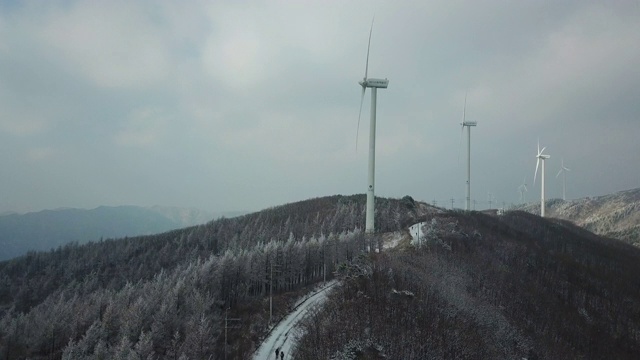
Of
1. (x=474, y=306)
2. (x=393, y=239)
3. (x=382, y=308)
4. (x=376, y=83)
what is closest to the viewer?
(x=382, y=308)

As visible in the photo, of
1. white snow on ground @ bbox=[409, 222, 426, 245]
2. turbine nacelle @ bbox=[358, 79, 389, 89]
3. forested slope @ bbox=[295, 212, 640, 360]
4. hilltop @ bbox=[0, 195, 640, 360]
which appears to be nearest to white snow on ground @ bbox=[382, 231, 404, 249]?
hilltop @ bbox=[0, 195, 640, 360]

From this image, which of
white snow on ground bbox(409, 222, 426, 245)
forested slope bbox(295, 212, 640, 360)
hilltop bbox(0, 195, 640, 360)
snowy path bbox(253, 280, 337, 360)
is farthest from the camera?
white snow on ground bbox(409, 222, 426, 245)

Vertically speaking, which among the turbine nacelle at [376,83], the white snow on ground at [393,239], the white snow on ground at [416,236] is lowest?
the white snow on ground at [393,239]

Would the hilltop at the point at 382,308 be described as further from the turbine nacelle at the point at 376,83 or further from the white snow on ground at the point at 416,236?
the turbine nacelle at the point at 376,83

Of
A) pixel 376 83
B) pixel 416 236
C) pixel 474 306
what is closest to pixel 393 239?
pixel 416 236

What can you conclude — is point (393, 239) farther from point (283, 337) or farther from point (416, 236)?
point (283, 337)

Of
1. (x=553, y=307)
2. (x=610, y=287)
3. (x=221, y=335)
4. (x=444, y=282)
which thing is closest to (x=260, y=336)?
(x=221, y=335)

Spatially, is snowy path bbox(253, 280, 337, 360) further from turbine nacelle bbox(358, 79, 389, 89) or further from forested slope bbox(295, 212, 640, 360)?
turbine nacelle bbox(358, 79, 389, 89)

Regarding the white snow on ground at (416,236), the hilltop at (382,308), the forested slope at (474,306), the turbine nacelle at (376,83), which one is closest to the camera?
the forested slope at (474,306)

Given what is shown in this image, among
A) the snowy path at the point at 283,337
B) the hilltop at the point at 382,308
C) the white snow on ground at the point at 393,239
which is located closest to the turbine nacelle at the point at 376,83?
the hilltop at the point at 382,308
